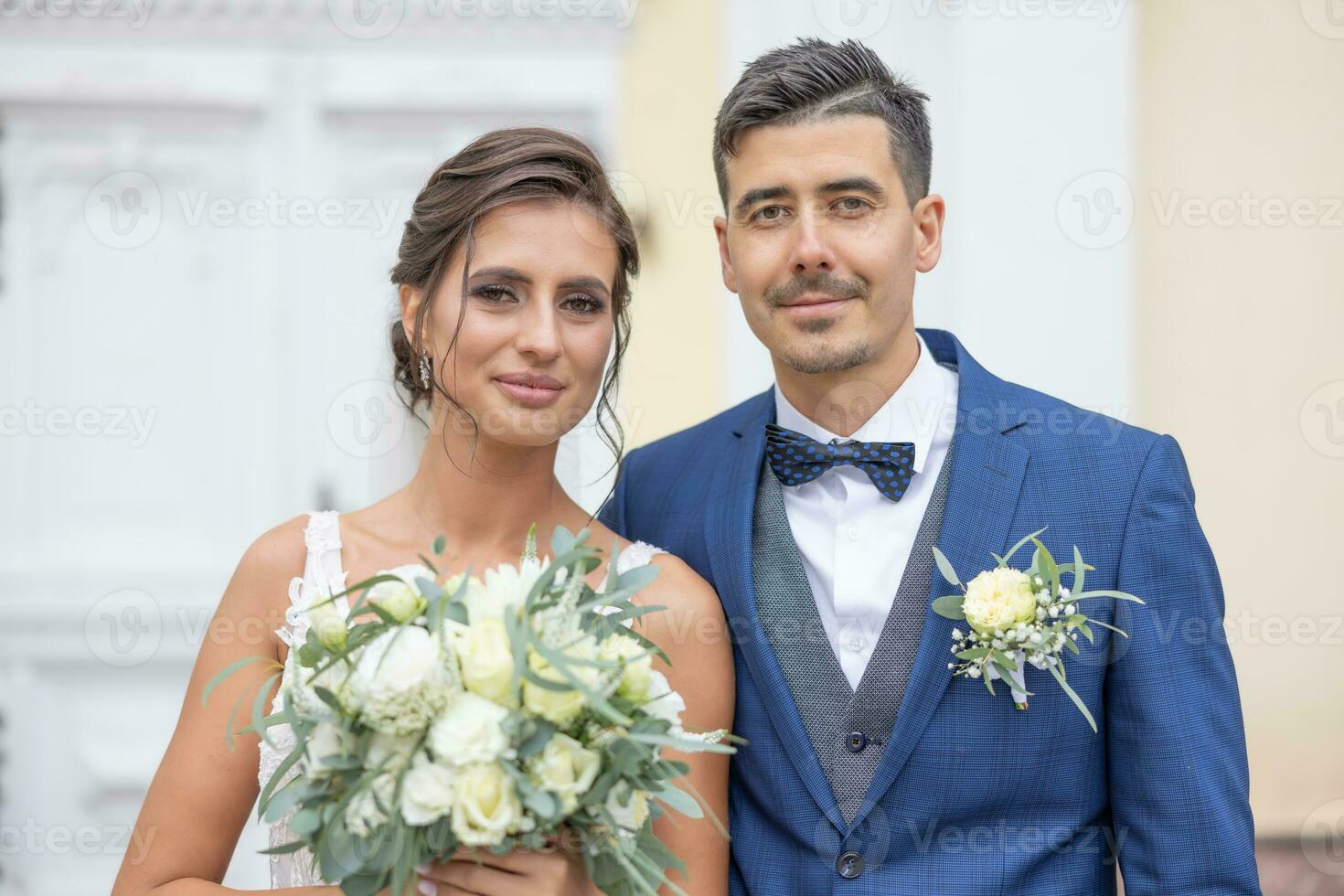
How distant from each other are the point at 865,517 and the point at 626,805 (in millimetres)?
804

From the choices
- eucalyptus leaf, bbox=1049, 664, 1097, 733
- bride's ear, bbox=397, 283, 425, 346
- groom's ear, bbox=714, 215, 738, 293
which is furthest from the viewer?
groom's ear, bbox=714, 215, 738, 293

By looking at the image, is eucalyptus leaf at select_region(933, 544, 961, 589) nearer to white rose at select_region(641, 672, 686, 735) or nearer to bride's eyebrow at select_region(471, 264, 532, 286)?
white rose at select_region(641, 672, 686, 735)

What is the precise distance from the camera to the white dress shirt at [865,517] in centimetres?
212

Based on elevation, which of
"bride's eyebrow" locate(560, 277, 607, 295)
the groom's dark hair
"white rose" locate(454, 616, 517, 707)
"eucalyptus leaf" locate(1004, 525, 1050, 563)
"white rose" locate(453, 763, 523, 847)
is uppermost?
the groom's dark hair

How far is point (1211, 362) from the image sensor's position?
13.4ft

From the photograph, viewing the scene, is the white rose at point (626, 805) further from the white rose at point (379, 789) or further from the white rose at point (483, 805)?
the white rose at point (379, 789)

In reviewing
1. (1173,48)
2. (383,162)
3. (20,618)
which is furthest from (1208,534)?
(20,618)

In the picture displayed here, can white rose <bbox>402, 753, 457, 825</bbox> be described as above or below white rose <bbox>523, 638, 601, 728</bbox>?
below

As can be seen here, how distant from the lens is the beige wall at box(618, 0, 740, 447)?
416 cm

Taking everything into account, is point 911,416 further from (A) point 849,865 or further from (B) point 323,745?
(B) point 323,745

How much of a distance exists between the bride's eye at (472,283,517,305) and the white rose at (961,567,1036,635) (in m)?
0.89

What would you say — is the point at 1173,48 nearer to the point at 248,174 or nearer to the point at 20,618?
the point at 248,174

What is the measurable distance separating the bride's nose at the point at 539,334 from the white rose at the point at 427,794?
79 centimetres

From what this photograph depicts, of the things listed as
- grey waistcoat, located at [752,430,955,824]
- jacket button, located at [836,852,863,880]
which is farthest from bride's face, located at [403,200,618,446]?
jacket button, located at [836,852,863,880]
